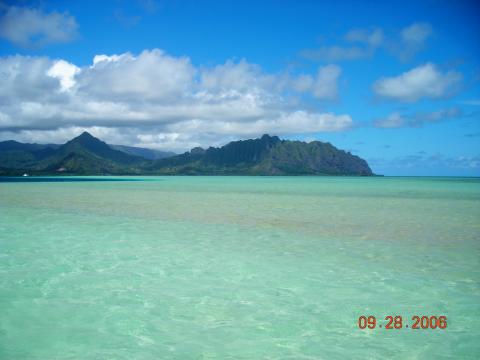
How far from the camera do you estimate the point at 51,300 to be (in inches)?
461

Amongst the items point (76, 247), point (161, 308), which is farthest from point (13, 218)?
point (161, 308)

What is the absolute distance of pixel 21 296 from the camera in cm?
1205

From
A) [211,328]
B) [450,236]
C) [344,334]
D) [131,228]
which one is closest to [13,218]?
[131,228]

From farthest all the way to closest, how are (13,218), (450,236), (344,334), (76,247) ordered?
1. (13,218)
2. (450,236)
3. (76,247)
4. (344,334)

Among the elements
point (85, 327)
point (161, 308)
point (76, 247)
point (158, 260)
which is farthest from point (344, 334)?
point (76, 247)

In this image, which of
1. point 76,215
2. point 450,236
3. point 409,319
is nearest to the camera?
point 409,319

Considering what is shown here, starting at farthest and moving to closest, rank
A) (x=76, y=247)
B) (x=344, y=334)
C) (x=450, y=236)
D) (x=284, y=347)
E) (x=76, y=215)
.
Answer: (x=76, y=215) < (x=450, y=236) < (x=76, y=247) < (x=344, y=334) < (x=284, y=347)

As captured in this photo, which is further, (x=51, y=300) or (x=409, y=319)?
(x=51, y=300)

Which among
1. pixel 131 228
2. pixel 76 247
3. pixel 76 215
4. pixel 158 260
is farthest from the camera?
pixel 76 215

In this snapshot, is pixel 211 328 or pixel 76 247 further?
pixel 76 247

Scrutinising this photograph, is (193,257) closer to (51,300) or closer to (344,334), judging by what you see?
(51,300)

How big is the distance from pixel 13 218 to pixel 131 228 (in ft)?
41.1

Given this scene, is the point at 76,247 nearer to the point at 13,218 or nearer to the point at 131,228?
the point at 131,228

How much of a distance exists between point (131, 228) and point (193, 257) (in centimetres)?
1105
